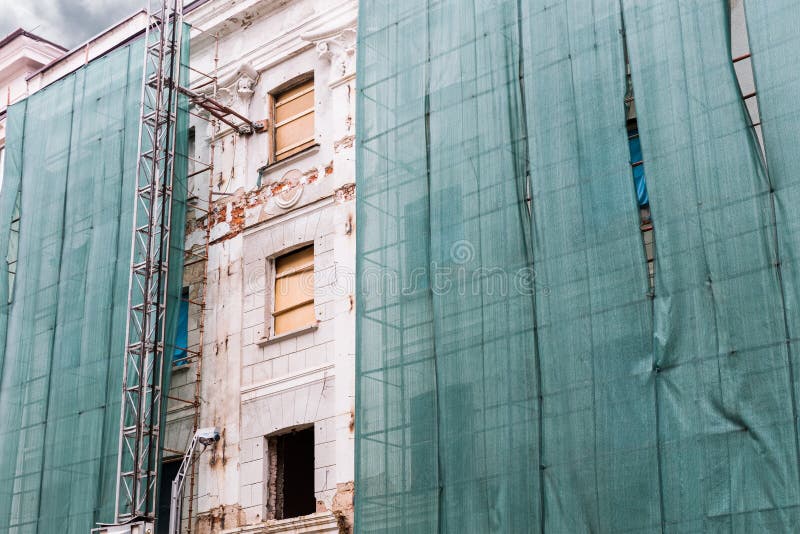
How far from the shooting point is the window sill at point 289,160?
21.2 meters

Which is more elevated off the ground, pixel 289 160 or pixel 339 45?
pixel 339 45

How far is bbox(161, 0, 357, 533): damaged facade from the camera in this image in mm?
19266

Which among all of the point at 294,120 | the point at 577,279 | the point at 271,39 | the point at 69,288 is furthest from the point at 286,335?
the point at 271,39

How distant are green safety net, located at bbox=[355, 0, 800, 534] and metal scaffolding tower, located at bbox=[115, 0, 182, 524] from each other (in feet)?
14.3

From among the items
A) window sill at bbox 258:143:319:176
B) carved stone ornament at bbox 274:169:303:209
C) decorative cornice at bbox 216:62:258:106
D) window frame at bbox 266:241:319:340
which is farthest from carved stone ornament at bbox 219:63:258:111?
window frame at bbox 266:241:319:340

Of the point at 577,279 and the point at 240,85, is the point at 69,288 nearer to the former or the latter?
the point at 240,85

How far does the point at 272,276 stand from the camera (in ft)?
69.4

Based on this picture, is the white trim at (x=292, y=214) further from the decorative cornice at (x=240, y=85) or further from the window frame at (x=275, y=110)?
the decorative cornice at (x=240, y=85)

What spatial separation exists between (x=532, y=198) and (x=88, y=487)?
9.60m

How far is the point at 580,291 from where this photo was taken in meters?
15.7

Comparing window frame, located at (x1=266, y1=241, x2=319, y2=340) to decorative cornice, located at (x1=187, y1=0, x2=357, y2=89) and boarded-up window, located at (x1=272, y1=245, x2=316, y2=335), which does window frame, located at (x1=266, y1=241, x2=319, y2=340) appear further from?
decorative cornice, located at (x1=187, y1=0, x2=357, y2=89)

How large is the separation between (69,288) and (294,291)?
499 centimetres

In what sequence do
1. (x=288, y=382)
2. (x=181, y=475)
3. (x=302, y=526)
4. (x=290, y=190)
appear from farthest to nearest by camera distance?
(x=290, y=190) → (x=288, y=382) → (x=181, y=475) → (x=302, y=526)

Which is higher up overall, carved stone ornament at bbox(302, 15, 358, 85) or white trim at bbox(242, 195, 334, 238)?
carved stone ornament at bbox(302, 15, 358, 85)
